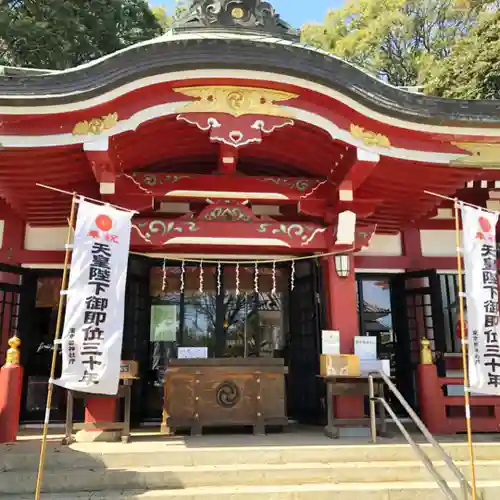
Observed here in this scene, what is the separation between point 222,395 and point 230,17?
5.31 metres

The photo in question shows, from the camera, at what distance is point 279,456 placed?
5191mm

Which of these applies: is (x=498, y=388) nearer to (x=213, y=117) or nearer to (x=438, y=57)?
(x=213, y=117)

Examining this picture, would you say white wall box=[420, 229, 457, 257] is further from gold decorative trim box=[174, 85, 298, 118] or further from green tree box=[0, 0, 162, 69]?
green tree box=[0, 0, 162, 69]

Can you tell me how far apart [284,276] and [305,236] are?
58.6 inches

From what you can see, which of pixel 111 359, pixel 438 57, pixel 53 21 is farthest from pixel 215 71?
pixel 438 57

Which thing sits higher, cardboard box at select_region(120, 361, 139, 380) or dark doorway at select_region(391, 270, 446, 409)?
dark doorway at select_region(391, 270, 446, 409)

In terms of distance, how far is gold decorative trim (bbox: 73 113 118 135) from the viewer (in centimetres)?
594

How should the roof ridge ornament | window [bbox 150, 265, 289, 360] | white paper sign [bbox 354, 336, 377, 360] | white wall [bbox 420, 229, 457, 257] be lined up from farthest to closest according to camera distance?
white wall [bbox 420, 229, 457, 257] < window [bbox 150, 265, 289, 360] < the roof ridge ornament < white paper sign [bbox 354, 336, 377, 360]

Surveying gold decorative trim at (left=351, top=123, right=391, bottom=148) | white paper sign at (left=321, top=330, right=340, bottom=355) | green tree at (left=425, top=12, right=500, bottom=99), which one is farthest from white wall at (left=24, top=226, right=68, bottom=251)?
green tree at (left=425, top=12, right=500, bottom=99)

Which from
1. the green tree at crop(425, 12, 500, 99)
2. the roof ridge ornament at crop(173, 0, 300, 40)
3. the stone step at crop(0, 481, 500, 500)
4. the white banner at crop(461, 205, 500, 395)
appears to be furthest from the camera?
the green tree at crop(425, 12, 500, 99)

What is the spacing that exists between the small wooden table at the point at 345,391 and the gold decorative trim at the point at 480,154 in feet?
9.87

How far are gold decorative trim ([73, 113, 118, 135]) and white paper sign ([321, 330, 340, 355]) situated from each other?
3.79m

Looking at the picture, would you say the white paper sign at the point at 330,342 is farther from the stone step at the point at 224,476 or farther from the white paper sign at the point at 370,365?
the stone step at the point at 224,476

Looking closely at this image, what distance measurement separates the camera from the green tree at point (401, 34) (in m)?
20.5
